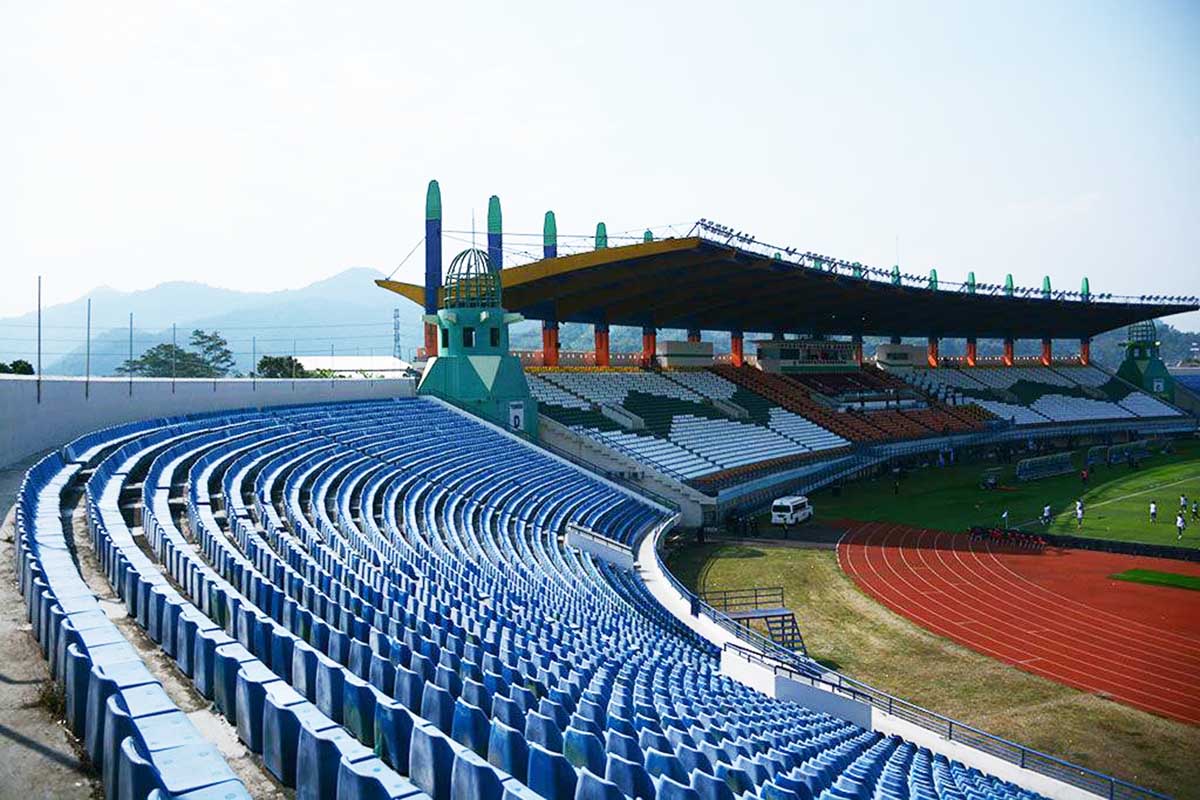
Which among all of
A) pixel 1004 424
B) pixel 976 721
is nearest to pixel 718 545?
pixel 976 721

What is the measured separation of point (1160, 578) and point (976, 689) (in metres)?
13.2

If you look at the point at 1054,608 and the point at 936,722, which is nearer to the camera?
the point at 936,722

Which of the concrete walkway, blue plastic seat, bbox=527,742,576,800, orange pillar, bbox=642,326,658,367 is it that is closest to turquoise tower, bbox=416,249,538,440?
orange pillar, bbox=642,326,658,367

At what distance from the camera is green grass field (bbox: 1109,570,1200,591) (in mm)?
26155

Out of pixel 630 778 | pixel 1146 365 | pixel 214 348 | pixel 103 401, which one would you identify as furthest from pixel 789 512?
pixel 214 348

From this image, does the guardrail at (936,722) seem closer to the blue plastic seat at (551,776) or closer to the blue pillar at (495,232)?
the blue plastic seat at (551,776)

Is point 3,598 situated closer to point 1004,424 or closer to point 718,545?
point 718,545

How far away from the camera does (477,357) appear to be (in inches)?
1469

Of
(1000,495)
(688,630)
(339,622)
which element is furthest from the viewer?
(1000,495)

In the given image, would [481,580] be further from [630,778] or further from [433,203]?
[433,203]

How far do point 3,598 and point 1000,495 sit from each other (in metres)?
42.7

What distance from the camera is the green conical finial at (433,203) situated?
43.2 metres

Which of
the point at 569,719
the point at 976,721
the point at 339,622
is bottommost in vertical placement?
the point at 976,721

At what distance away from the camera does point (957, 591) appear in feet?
84.8
